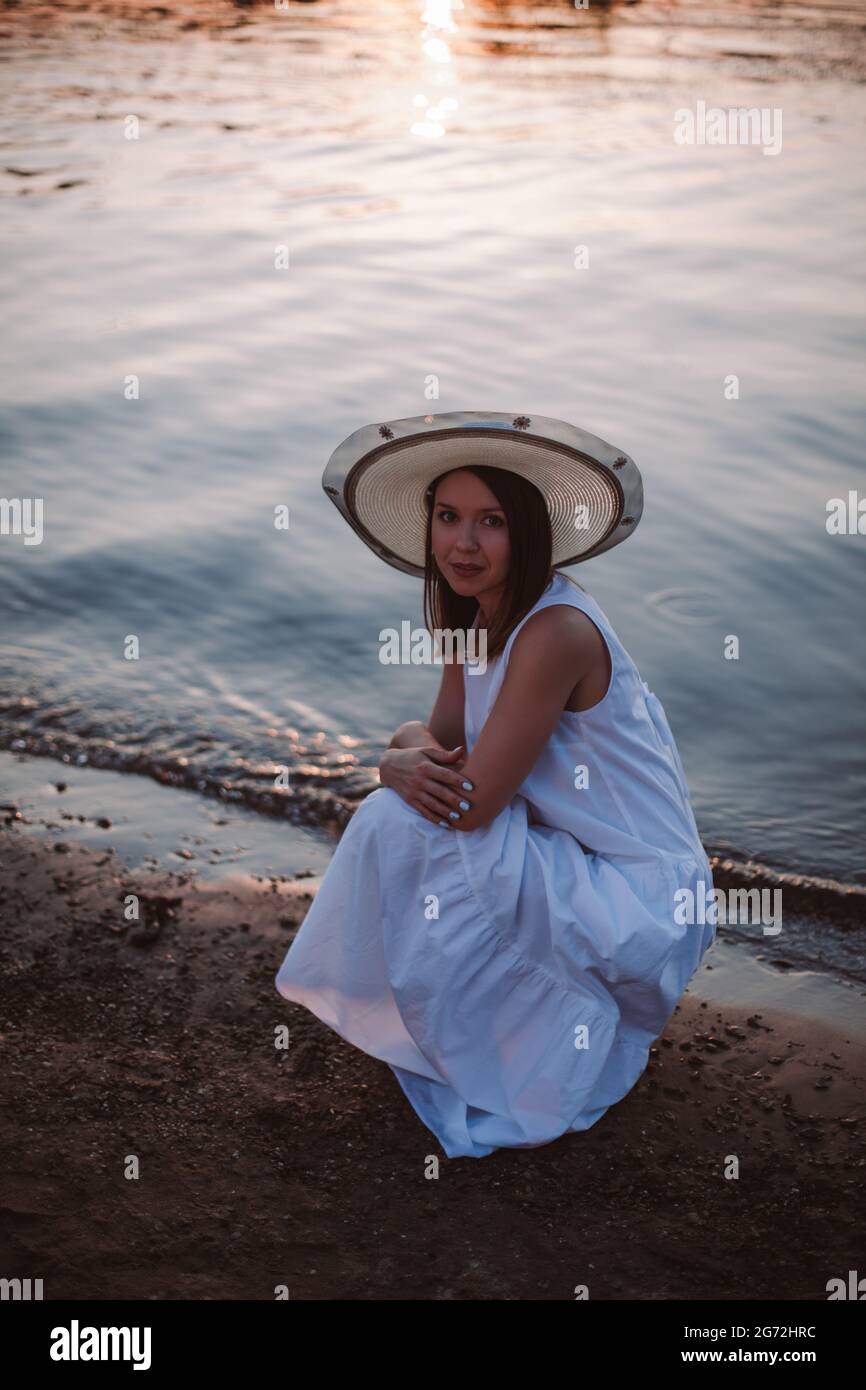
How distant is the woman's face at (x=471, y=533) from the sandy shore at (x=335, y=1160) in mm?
1086

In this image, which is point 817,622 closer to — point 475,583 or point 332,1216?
point 475,583

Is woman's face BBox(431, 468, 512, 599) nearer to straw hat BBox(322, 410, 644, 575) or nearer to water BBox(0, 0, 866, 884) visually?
straw hat BBox(322, 410, 644, 575)

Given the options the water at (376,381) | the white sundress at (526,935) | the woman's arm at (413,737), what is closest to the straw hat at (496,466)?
the white sundress at (526,935)

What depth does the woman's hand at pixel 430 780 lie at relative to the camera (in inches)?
102

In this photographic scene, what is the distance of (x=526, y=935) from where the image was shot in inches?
102

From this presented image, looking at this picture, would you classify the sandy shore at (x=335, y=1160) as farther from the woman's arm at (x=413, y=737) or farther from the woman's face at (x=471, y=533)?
the woman's face at (x=471, y=533)

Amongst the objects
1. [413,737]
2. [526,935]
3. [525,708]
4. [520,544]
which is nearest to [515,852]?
[526,935]

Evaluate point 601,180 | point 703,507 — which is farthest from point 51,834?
point 601,180

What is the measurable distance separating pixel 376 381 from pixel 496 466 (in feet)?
16.5

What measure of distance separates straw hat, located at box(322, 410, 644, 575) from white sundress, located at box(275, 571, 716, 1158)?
0.46ft

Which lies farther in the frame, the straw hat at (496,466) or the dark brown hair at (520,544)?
the dark brown hair at (520,544)

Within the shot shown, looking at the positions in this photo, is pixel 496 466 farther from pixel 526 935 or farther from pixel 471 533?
pixel 526 935

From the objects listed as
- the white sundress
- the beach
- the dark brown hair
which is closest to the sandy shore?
the beach

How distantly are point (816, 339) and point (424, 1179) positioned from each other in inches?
266
